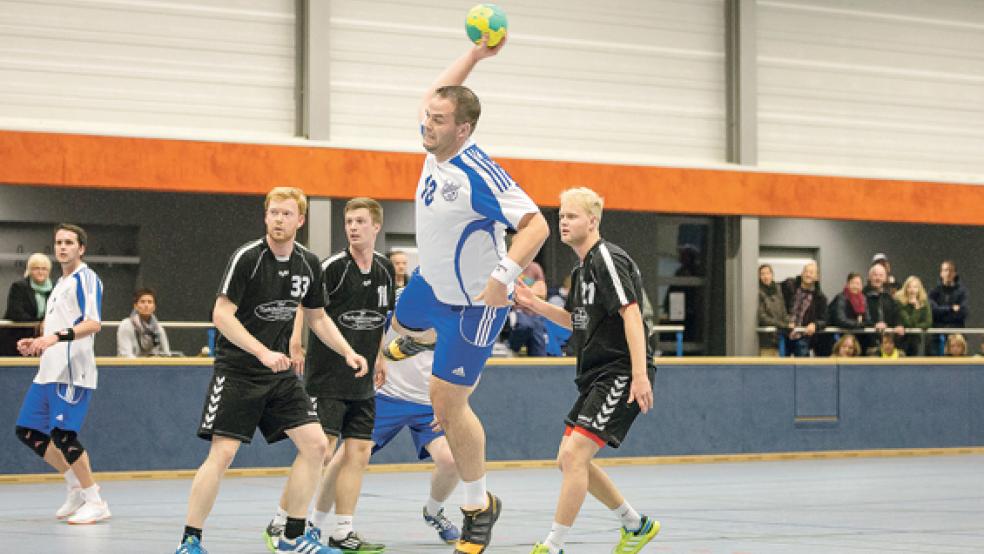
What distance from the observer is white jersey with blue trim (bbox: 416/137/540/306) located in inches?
288

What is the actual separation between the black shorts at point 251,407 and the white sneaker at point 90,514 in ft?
8.76

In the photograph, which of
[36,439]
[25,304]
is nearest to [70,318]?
[36,439]

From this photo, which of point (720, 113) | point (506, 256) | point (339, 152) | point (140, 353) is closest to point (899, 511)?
point (506, 256)

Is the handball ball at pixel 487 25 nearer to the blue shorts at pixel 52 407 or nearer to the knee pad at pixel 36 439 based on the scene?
the blue shorts at pixel 52 407

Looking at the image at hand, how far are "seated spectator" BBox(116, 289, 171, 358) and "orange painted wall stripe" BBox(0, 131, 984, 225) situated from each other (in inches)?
94.7

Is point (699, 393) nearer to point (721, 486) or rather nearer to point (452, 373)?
point (721, 486)

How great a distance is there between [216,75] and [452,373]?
1217 cm

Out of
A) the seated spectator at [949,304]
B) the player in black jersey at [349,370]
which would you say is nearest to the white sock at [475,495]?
the player in black jersey at [349,370]

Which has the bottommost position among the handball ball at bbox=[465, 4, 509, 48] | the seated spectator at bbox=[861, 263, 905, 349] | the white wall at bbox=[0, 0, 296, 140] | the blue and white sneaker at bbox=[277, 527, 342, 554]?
the blue and white sneaker at bbox=[277, 527, 342, 554]

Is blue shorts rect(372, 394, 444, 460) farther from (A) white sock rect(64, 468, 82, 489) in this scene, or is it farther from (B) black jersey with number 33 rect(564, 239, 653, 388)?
(A) white sock rect(64, 468, 82, 489)

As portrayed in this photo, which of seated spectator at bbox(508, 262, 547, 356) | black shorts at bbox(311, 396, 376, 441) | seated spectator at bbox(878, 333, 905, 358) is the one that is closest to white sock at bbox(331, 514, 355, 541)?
black shorts at bbox(311, 396, 376, 441)

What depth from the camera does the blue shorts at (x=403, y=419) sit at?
31.8 feet

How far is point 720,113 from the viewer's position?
882 inches

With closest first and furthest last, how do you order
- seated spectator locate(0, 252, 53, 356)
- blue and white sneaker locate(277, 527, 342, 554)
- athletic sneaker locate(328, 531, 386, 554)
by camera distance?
blue and white sneaker locate(277, 527, 342, 554) → athletic sneaker locate(328, 531, 386, 554) → seated spectator locate(0, 252, 53, 356)
